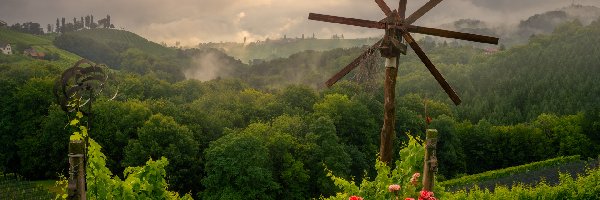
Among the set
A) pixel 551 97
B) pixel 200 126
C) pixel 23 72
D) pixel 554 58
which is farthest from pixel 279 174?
pixel 554 58

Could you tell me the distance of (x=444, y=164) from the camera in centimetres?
6494

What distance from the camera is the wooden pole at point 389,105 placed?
8570 millimetres

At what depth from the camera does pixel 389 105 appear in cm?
879

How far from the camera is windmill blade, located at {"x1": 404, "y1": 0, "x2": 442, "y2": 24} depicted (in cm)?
876

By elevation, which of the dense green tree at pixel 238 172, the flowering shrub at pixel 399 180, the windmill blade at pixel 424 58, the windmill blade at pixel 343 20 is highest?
the windmill blade at pixel 343 20

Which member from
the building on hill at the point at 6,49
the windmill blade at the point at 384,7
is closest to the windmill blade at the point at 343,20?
the windmill blade at the point at 384,7

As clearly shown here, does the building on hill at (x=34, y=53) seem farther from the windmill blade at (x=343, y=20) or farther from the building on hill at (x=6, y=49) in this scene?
the windmill blade at (x=343, y=20)

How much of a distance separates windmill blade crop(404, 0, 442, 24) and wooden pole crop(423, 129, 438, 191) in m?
2.11

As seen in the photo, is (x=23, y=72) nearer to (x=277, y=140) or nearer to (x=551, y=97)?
(x=277, y=140)

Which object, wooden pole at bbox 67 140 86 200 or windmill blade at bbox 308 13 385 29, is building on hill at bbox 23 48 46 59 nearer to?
windmill blade at bbox 308 13 385 29

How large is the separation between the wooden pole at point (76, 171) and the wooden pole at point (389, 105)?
16.6 feet

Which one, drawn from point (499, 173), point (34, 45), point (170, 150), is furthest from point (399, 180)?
point (34, 45)

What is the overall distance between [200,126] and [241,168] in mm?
13692

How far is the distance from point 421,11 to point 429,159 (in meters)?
2.81
